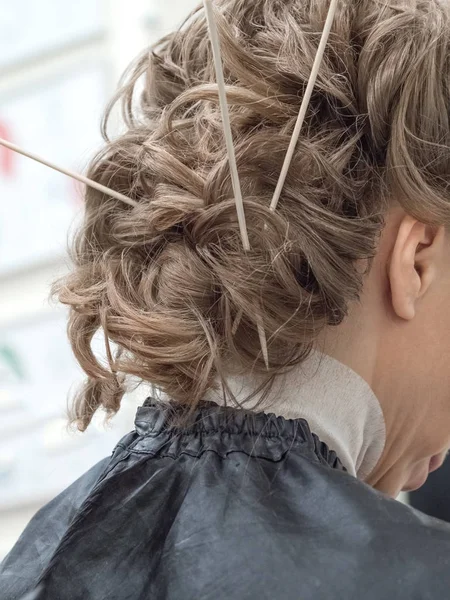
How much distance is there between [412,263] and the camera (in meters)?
0.60

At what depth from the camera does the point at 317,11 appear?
1.97 feet

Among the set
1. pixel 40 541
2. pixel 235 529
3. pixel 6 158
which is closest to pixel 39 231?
pixel 6 158

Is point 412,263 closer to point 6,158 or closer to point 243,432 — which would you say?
point 243,432

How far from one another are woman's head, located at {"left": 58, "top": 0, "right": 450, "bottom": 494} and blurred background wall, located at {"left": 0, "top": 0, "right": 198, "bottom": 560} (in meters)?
0.73

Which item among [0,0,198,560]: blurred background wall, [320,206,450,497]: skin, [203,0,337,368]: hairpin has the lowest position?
[0,0,198,560]: blurred background wall

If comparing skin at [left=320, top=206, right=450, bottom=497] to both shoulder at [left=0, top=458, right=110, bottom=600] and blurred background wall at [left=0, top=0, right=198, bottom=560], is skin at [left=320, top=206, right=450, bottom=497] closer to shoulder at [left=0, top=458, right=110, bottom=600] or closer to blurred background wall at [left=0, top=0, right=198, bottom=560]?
shoulder at [left=0, top=458, right=110, bottom=600]

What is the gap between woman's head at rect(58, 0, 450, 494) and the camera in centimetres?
55

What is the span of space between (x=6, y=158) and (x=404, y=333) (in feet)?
3.21

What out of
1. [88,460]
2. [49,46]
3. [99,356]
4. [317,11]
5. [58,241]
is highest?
[317,11]

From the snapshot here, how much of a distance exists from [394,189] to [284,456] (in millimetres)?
224

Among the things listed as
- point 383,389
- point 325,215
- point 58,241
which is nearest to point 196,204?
point 325,215

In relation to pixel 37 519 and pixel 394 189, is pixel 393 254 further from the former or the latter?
pixel 37 519

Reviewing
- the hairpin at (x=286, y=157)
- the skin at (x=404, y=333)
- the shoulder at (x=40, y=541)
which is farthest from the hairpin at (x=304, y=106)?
the shoulder at (x=40, y=541)

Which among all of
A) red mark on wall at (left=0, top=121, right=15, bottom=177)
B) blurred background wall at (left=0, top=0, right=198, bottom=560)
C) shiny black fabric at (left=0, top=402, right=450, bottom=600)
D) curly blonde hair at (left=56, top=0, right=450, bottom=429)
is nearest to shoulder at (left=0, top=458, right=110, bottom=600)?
shiny black fabric at (left=0, top=402, right=450, bottom=600)
